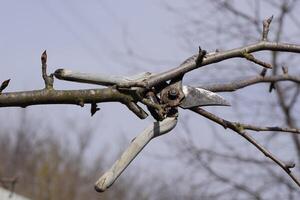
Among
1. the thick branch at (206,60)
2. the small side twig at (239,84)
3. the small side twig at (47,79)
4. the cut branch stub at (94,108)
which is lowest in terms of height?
the small side twig at (239,84)

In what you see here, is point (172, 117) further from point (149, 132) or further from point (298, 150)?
point (298, 150)

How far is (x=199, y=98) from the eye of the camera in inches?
70.4

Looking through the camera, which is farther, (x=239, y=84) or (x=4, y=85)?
(x=239, y=84)

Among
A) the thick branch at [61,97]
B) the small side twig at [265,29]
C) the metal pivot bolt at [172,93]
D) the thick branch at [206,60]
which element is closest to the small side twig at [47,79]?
the thick branch at [61,97]

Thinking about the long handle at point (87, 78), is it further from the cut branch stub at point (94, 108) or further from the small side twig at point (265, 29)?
the small side twig at point (265, 29)

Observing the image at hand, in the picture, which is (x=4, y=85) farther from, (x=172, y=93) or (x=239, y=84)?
(x=239, y=84)

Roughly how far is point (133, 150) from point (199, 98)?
283 millimetres

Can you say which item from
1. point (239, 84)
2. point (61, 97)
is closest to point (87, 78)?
point (61, 97)

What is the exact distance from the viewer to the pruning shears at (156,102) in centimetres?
156

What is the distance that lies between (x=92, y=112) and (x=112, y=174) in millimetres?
217

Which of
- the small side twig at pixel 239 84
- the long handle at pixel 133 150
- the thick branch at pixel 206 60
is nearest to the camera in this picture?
the long handle at pixel 133 150

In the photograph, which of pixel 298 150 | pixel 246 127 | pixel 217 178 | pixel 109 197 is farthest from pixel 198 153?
pixel 109 197

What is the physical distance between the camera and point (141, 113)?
5.52 ft

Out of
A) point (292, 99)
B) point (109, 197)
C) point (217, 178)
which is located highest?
point (292, 99)
